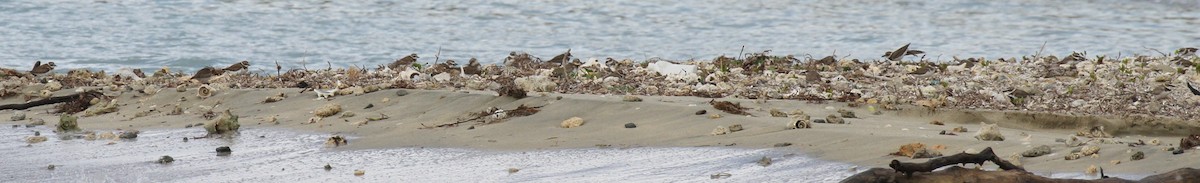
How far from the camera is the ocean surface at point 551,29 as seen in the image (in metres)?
11.7

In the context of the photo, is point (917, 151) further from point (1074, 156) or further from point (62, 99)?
point (62, 99)

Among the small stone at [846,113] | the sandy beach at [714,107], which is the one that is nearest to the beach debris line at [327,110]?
the sandy beach at [714,107]

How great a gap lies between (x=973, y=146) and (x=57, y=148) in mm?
2970

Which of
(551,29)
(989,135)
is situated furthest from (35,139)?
(551,29)

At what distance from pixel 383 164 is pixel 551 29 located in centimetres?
933

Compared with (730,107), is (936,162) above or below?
above

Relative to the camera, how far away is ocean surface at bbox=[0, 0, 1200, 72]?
38.4 feet

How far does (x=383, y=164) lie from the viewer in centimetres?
460

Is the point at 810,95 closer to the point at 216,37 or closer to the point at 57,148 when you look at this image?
the point at 57,148

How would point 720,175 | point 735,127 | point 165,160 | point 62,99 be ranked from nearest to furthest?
point 720,175, point 165,160, point 735,127, point 62,99

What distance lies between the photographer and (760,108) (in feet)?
18.3

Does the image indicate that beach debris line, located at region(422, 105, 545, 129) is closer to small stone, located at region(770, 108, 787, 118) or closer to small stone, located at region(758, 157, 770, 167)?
small stone, located at region(770, 108, 787, 118)

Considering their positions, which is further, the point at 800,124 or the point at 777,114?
the point at 777,114

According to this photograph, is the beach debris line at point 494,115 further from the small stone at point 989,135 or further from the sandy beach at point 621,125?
the small stone at point 989,135
